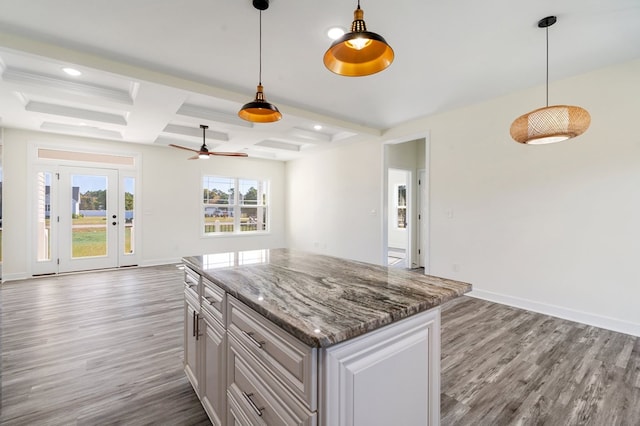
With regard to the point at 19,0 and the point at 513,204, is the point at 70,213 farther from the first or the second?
the point at 513,204

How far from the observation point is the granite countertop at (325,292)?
921 mm

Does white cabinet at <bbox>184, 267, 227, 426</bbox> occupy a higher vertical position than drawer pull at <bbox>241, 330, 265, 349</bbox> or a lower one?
lower

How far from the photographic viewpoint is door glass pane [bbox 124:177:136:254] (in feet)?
19.5

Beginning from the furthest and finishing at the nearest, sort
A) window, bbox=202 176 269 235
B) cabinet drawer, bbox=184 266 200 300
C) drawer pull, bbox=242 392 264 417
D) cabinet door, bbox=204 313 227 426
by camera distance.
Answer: window, bbox=202 176 269 235
cabinet drawer, bbox=184 266 200 300
cabinet door, bbox=204 313 227 426
drawer pull, bbox=242 392 264 417

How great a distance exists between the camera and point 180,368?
7.59ft

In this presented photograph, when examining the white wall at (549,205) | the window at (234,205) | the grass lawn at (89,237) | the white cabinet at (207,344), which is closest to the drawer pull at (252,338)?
the white cabinet at (207,344)

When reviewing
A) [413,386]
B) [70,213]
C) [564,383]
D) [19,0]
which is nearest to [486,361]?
[564,383]

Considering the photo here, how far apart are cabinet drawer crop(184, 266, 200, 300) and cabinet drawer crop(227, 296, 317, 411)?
1.93 ft

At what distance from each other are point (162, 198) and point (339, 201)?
3987mm

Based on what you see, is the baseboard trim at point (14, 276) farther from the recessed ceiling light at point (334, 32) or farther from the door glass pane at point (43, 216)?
the recessed ceiling light at point (334, 32)

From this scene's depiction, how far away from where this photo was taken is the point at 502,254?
3867 millimetres

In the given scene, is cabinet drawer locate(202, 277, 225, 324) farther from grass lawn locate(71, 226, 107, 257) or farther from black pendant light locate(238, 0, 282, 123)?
grass lawn locate(71, 226, 107, 257)

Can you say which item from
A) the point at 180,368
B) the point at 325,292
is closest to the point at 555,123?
the point at 325,292

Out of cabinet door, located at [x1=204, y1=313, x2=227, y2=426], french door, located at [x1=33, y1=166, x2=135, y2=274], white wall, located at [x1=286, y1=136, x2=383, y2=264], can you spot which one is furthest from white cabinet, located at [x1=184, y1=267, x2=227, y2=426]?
french door, located at [x1=33, y1=166, x2=135, y2=274]
